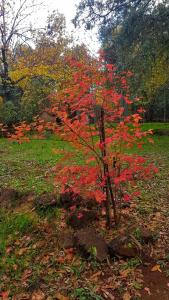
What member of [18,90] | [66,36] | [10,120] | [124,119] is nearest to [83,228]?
[124,119]

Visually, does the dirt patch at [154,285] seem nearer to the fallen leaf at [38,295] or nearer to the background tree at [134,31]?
the fallen leaf at [38,295]

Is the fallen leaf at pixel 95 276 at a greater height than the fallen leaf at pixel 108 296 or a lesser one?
greater

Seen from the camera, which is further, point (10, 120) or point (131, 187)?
point (10, 120)

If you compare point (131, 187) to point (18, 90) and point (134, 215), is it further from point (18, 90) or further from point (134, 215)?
point (18, 90)

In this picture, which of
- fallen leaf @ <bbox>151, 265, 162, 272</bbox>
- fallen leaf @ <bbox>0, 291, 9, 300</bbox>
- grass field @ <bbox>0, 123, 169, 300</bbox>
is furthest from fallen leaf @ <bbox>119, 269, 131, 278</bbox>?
fallen leaf @ <bbox>0, 291, 9, 300</bbox>

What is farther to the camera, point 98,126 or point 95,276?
point 98,126

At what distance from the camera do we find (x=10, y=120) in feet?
55.6

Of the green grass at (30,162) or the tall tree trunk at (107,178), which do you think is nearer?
the tall tree trunk at (107,178)

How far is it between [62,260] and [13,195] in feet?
6.68

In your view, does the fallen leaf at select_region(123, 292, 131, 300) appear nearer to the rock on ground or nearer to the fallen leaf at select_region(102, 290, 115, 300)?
the fallen leaf at select_region(102, 290, 115, 300)

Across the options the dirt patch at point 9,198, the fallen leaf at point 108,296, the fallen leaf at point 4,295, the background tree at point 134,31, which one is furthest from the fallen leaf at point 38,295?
the background tree at point 134,31

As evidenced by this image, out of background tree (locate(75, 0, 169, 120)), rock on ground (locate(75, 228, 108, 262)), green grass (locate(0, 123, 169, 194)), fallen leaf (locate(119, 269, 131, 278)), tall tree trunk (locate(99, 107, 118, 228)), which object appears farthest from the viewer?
background tree (locate(75, 0, 169, 120))

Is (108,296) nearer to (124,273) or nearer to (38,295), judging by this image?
(124,273)

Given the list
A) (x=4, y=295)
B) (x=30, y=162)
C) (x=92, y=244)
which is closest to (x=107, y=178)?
(x=92, y=244)
